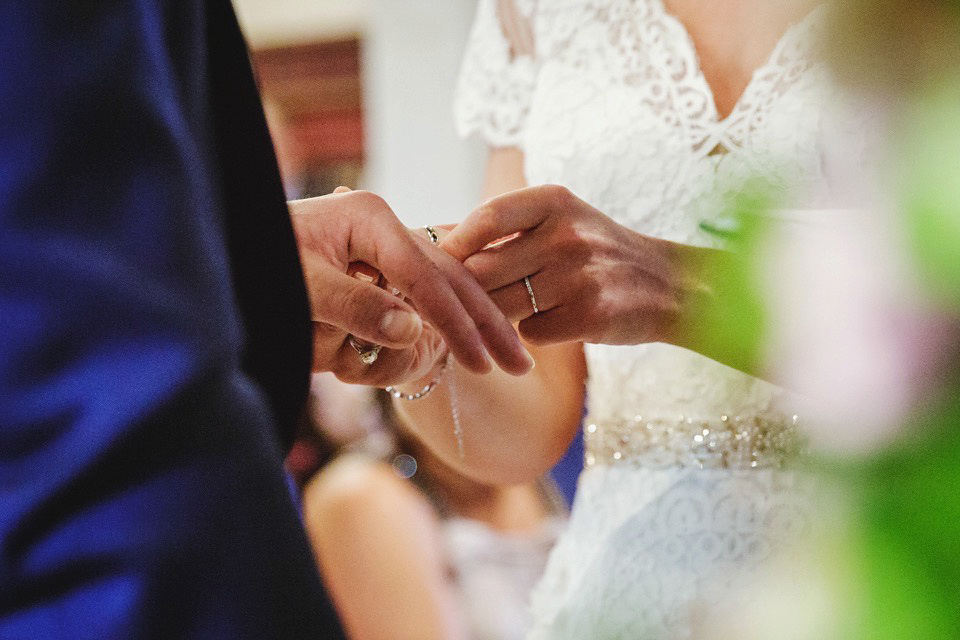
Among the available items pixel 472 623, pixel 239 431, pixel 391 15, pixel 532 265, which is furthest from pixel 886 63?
pixel 391 15

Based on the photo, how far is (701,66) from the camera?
2.61 ft

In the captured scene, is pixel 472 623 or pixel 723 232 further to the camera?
pixel 472 623

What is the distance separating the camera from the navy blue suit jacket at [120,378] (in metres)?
0.23

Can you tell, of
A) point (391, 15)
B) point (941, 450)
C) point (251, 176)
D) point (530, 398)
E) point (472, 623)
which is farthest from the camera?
point (391, 15)

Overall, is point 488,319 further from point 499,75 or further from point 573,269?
point 499,75

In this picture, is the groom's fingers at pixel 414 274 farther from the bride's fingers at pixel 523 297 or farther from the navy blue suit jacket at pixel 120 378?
the navy blue suit jacket at pixel 120 378

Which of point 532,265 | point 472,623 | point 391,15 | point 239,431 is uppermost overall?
point 239,431

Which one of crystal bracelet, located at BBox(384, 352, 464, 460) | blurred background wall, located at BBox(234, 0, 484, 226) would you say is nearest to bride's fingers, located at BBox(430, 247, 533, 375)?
crystal bracelet, located at BBox(384, 352, 464, 460)

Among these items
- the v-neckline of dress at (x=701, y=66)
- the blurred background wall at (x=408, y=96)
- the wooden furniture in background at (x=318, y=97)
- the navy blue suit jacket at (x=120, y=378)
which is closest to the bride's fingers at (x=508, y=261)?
the v-neckline of dress at (x=701, y=66)

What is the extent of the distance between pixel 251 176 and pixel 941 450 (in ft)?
0.81

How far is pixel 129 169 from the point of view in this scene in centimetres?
24

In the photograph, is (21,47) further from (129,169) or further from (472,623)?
(472,623)

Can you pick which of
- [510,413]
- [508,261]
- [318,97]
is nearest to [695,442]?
[510,413]

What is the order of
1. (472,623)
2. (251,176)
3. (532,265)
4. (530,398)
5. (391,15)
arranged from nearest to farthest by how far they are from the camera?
(251,176) → (532,265) → (530,398) → (472,623) → (391,15)
